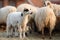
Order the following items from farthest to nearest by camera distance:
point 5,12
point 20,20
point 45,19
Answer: point 5,12 < point 45,19 < point 20,20

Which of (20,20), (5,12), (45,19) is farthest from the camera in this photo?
(5,12)

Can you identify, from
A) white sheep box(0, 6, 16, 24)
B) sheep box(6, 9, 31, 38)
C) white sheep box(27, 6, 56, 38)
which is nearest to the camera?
sheep box(6, 9, 31, 38)

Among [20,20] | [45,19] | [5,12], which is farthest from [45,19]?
[5,12]

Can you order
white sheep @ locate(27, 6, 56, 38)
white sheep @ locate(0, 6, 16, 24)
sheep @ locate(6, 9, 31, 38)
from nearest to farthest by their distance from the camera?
sheep @ locate(6, 9, 31, 38), white sheep @ locate(27, 6, 56, 38), white sheep @ locate(0, 6, 16, 24)

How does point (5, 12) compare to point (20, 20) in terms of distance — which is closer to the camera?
point (20, 20)

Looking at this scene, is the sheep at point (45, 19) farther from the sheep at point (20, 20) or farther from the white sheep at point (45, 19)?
the sheep at point (20, 20)

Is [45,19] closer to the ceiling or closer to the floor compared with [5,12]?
closer to the floor

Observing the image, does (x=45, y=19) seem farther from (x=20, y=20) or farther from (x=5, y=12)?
(x=5, y=12)

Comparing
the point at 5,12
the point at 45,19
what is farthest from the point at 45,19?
the point at 5,12

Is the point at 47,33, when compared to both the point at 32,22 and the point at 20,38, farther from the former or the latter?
the point at 20,38

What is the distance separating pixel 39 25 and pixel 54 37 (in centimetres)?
76

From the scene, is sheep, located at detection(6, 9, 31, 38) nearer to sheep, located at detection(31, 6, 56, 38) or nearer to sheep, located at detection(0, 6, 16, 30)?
sheep, located at detection(31, 6, 56, 38)

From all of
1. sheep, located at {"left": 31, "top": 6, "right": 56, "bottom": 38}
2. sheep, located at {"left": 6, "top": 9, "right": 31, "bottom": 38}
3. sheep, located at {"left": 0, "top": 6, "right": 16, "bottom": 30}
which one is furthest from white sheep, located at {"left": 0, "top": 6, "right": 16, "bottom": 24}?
sheep, located at {"left": 31, "top": 6, "right": 56, "bottom": 38}

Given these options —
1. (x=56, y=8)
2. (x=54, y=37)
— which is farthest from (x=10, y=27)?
(x=56, y=8)
